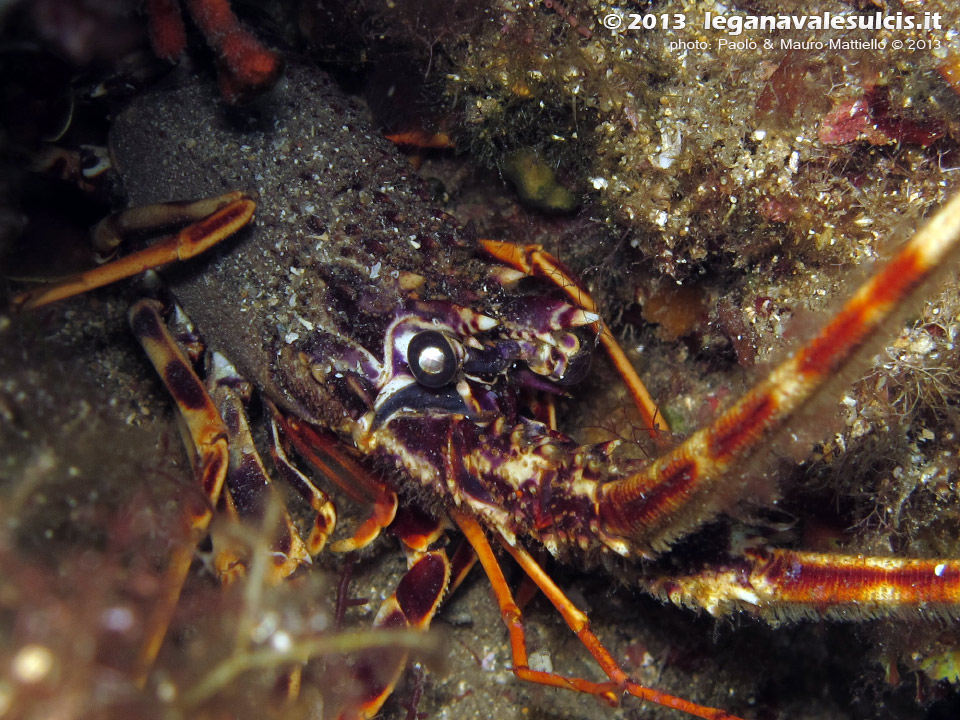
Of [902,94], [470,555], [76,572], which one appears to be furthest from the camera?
[470,555]

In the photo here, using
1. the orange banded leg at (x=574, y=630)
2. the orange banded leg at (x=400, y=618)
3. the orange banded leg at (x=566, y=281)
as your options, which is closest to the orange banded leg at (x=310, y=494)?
the orange banded leg at (x=400, y=618)

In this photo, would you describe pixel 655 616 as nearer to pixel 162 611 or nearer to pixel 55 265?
pixel 162 611

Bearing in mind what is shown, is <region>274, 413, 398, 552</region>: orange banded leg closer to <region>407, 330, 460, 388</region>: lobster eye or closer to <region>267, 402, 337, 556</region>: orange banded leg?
<region>267, 402, 337, 556</region>: orange banded leg

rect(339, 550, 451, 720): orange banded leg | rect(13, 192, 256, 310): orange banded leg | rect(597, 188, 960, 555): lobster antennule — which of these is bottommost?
rect(339, 550, 451, 720): orange banded leg

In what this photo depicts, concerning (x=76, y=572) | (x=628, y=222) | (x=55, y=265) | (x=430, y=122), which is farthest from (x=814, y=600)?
(x=55, y=265)

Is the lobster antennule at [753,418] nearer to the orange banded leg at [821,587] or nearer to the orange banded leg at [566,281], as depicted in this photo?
the orange banded leg at [821,587]

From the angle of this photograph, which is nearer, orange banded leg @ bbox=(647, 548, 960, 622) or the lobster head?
orange banded leg @ bbox=(647, 548, 960, 622)

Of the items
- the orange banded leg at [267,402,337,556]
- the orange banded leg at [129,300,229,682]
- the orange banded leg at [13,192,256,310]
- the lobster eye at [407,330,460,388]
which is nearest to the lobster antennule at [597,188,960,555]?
the lobster eye at [407,330,460,388]
